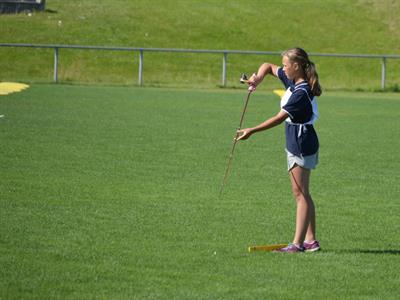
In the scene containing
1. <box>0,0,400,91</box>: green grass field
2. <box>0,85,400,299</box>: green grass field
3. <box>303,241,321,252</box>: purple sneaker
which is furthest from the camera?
<box>0,0,400,91</box>: green grass field

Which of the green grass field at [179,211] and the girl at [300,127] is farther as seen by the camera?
the girl at [300,127]

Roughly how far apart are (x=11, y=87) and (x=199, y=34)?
996 inches

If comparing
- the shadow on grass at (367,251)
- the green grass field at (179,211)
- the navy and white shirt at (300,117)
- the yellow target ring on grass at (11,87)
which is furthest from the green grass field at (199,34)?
the navy and white shirt at (300,117)

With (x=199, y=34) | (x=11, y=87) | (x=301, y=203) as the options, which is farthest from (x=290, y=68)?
(x=199, y=34)

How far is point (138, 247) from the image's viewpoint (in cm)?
855

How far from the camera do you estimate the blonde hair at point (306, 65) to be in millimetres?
8375

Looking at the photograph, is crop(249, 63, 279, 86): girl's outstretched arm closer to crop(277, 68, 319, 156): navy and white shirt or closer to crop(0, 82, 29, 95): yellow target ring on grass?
crop(277, 68, 319, 156): navy and white shirt

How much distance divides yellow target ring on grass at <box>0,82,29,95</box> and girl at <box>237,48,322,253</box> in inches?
724

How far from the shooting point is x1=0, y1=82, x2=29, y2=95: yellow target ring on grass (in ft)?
88.4

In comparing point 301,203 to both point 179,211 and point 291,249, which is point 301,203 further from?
point 179,211

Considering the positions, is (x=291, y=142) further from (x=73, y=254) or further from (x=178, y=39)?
(x=178, y=39)

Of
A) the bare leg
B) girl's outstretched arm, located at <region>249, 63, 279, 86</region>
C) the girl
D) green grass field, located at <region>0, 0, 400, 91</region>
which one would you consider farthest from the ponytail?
green grass field, located at <region>0, 0, 400, 91</region>

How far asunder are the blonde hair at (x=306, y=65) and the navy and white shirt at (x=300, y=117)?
45 millimetres

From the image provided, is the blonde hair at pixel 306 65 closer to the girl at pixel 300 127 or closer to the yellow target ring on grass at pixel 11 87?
the girl at pixel 300 127
